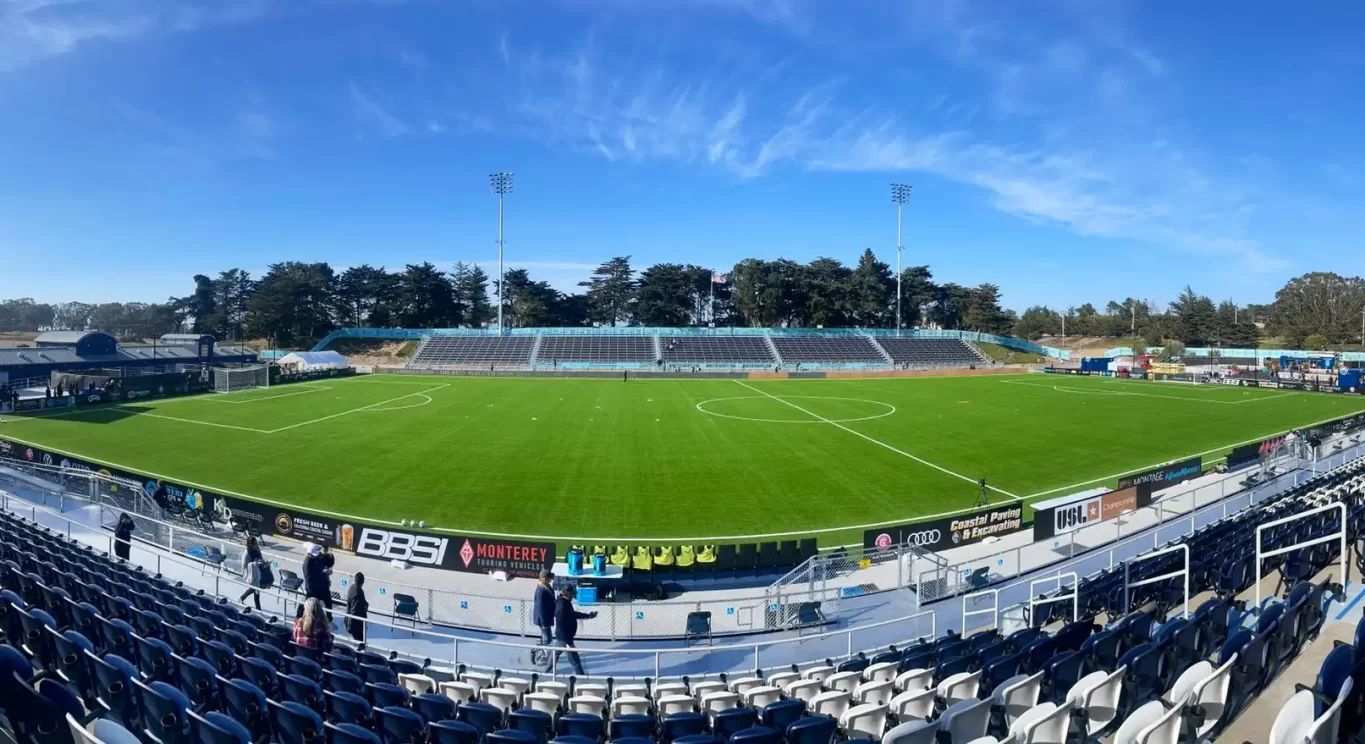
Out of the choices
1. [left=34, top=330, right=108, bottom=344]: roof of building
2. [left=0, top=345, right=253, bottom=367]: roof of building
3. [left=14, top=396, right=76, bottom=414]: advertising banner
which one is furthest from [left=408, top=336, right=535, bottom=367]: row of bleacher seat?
[left=14, top=396, right=76, bottom=414]: advertising banner

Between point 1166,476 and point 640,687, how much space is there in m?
21.6

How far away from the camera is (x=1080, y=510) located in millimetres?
17484

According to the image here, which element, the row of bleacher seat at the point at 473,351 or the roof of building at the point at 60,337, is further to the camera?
the row of bleacher seat at the point at 473,351

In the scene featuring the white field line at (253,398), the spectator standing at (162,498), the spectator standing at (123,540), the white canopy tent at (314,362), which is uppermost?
the white canopy tent at (314,362)

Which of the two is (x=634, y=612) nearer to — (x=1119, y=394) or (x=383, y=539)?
(x=383, y=539)

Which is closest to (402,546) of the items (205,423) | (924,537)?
(924,537)

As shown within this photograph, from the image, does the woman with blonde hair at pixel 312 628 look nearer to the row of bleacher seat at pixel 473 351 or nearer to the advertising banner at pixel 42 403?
A: the advertising banner at pixel 42 403

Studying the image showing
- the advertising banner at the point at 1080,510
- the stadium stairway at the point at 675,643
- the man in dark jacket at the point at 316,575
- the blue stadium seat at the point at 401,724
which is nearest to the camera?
the blue stadium seat at the point at 401,724

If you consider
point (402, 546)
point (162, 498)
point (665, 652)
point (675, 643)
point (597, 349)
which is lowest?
point (675, 643)

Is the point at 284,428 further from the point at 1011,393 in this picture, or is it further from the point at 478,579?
the point at 1011,393

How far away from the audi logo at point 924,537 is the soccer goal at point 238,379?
58691 mm

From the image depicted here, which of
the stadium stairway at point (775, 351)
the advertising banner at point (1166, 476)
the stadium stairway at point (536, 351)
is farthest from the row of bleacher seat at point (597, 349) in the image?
the advertising banner at point (1166, 476)

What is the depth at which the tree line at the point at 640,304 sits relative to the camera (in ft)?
353

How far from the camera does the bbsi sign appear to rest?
15625 mm
